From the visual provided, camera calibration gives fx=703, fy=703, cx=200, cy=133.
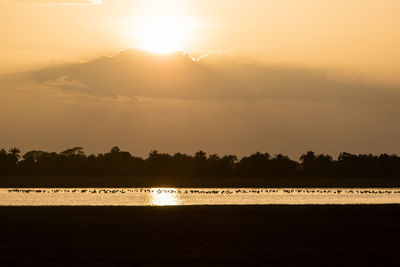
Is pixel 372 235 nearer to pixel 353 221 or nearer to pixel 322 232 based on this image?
pixel 322 232

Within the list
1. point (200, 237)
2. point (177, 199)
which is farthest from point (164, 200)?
point (200, 237)

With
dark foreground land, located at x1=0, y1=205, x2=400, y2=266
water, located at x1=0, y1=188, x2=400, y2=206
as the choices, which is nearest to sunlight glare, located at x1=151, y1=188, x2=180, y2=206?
water, located at x1=0, y1=188, x2=400, y2=206

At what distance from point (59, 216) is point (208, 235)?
47.9 feet

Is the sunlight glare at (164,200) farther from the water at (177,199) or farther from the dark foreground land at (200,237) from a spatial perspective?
Result: the dark foreground land at (200,237)

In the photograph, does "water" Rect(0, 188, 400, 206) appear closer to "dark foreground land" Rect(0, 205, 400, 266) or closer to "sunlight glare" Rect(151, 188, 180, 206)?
"sunlight glare" Rect(151, 188, 180, 206)

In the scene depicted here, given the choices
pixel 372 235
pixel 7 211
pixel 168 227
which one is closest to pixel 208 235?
pixel 168 227

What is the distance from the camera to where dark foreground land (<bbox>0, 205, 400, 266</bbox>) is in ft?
86.9

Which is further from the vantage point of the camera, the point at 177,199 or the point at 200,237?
the point at 177,199

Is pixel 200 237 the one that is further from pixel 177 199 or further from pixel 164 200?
pixel 177 199

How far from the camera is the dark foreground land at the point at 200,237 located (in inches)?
1043

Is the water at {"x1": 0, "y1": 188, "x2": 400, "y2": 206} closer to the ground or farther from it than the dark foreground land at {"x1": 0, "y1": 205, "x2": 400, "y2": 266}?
farther from it

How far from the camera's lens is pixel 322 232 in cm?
3588

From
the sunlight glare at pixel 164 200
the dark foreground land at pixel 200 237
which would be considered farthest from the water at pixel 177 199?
the dark foreground land at pixel 200 237

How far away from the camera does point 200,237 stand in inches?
1313
